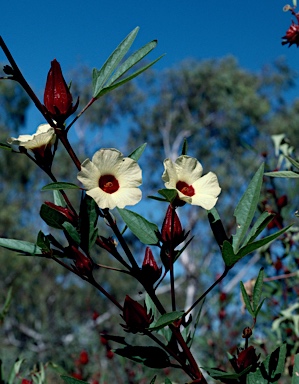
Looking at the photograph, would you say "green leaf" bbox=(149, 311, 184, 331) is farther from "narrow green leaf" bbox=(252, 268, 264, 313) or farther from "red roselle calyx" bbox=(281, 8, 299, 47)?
"red roselle calyx" bbox=(281, 8, 299, 47)

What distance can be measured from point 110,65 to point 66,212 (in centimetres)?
17

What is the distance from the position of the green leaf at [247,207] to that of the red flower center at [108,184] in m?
0.13

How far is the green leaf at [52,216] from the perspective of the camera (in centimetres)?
52

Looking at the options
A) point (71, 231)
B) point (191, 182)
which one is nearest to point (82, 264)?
point (71, 231)

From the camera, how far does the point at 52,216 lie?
0.52 metres

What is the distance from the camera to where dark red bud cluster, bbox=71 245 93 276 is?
1.77 ft

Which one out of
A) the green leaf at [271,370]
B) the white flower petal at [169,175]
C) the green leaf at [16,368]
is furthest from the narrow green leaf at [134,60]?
the green leaf at [16,368]

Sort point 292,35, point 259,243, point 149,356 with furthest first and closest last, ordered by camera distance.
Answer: point 292,35 < point 149,356 < point 259,243

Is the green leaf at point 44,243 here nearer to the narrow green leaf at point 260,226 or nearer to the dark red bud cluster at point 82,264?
the dark red bud cluster at point 82,264

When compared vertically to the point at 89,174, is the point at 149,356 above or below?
below

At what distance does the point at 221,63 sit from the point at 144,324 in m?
13.0

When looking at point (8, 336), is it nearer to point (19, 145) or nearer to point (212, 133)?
point (212, 133)

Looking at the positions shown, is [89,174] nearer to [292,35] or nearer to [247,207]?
[247,207]

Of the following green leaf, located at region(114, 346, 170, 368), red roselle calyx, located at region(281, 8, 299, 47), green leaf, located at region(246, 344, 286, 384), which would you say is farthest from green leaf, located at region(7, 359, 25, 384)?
red roselle calyx, located at region(281, 8, 299, 47)
